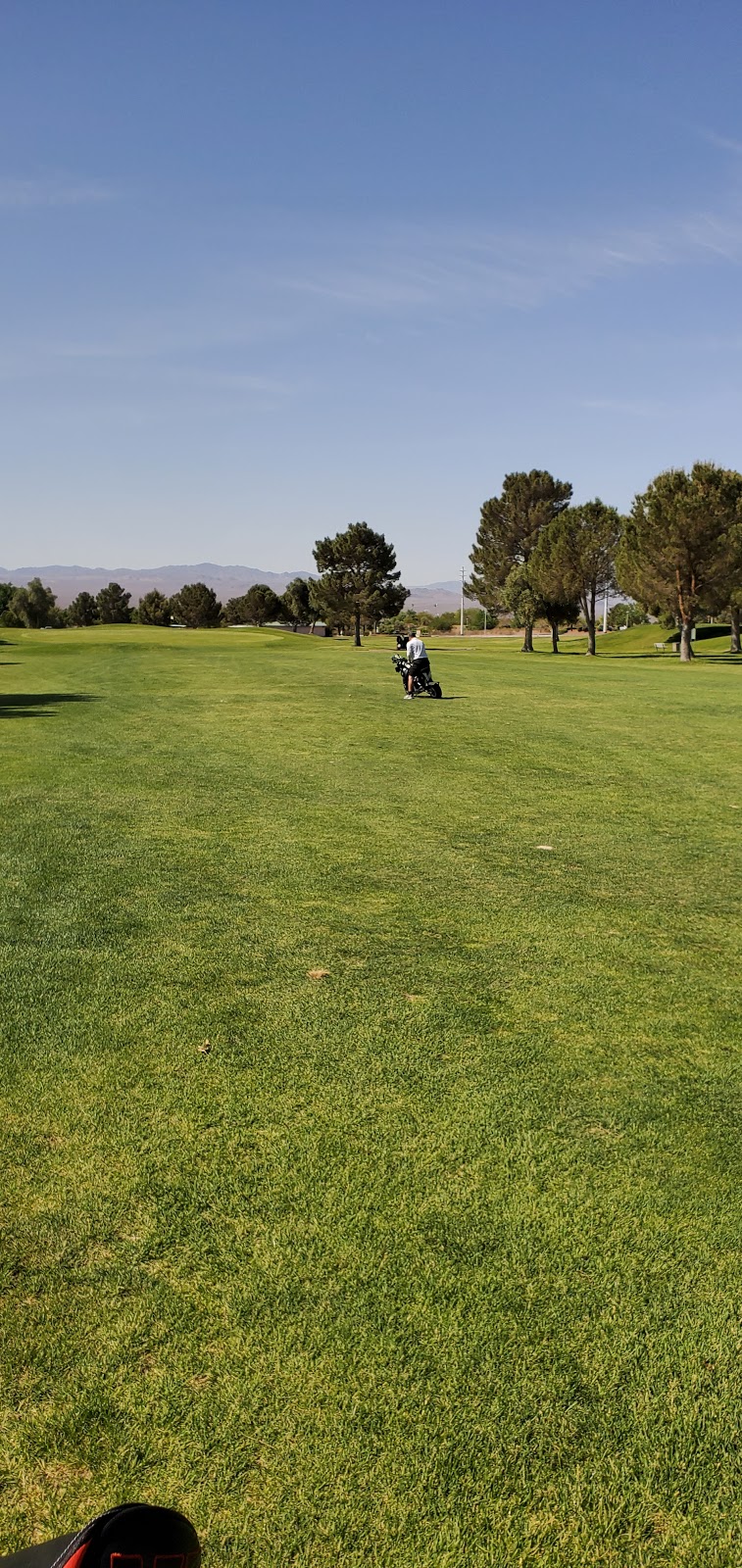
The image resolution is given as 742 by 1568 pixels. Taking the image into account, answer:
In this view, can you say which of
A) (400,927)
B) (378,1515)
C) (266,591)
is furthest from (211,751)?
(266,591)

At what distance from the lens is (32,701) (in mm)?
22844

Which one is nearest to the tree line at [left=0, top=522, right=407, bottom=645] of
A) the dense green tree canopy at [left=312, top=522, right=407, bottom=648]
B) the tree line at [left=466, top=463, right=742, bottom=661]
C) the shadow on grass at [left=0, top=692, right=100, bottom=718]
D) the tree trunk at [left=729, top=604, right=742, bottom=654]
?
the dense green tree canopy at [left=312, top=522, right=407, bottom=648]

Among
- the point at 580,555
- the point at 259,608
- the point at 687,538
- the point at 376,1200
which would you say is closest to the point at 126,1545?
the point at 376,1200

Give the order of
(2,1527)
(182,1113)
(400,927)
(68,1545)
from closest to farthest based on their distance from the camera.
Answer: (68,1545), (2,1527), (182,1113), (400,927)

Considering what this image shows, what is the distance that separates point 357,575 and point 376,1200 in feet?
260

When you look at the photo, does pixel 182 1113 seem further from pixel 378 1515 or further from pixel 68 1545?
pixel 68 1545

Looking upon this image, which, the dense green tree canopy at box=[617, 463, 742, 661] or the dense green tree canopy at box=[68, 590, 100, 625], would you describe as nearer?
the dense green tree canopy at box=[617, 463, 742, 661]

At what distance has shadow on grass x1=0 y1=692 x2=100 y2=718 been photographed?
19.8m

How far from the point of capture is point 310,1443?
251 cm

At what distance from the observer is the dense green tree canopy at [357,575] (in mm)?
79250

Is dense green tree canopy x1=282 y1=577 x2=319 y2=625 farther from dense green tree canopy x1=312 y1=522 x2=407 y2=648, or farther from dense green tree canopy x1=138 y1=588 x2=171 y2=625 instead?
dense green tree canopy x1=312 y1=522 x2=407 y2=648

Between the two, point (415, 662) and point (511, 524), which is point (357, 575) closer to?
point (511, 524)

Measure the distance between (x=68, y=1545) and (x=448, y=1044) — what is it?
340 centimetres

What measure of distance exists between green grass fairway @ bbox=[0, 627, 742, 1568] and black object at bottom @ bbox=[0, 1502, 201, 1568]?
991mm
